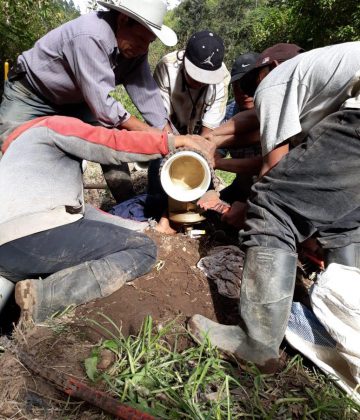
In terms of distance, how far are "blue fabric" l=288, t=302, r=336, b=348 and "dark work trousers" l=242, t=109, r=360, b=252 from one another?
1.23ft

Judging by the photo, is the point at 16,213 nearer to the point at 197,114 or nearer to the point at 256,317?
the point at 256,317

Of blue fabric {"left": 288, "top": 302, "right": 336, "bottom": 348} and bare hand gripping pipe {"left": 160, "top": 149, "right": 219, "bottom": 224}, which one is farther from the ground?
bare hand gripping pipe {"left": 160, "top": 149, "right": 219, "bottom": 224}

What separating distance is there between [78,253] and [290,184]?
50.7 inches

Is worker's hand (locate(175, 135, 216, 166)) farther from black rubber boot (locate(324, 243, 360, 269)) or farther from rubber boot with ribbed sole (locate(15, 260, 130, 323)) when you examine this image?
black rubber boot (locate(324, 243, 360, 269))

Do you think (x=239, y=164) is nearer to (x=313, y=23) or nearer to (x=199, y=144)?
(x=199, y=144)

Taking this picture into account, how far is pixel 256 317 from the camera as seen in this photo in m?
1.90

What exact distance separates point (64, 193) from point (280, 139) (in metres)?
1.29

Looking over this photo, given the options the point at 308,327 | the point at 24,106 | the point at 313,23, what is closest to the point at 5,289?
the point at 308,327

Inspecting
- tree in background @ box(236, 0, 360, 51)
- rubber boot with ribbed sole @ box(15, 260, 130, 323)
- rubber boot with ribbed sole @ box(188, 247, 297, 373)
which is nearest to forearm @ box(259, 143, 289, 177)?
rubber boot with ribbed sole @ box(188, 247, 297, 373)

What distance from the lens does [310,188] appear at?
1892 millimetres

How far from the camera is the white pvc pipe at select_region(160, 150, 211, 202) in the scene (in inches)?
112

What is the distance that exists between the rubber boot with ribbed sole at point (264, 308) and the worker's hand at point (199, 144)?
106 cm

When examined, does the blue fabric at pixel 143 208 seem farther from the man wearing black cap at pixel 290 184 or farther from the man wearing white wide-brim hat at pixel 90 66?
the man wearing black cap at pixel 290 184

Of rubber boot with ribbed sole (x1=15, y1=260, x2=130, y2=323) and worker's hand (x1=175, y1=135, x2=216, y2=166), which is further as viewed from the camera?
worker's hand (x1=175, y1=135, x2=216, y2=166)
